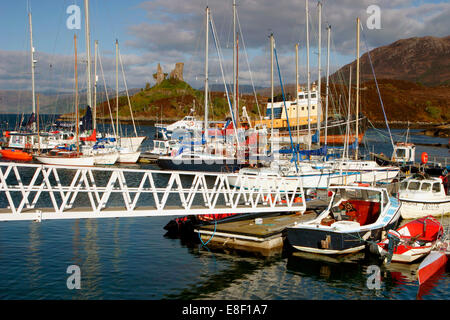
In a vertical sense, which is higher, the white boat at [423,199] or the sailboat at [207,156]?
the sailboat at [207,156]

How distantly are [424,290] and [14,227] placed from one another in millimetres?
21562

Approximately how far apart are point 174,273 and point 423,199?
16407 mm

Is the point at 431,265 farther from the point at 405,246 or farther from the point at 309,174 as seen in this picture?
the point at 309,174

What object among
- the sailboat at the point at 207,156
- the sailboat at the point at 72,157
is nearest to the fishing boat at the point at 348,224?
the sailboat at the point at 207,156

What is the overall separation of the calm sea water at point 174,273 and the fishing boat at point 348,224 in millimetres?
750

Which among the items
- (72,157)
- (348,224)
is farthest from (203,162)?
(348,224)

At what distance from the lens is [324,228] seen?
19422 mm

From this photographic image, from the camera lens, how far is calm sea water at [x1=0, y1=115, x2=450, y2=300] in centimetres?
1597

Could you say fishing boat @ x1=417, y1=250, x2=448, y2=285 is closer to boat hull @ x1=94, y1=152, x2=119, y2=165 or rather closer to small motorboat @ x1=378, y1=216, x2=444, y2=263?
small motorboat @ x1=378, y1=216, x2=444, y2=263

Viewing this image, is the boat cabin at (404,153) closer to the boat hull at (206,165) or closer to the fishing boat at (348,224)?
the boat hull at (206,165)

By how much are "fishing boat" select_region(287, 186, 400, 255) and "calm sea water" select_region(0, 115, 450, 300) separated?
0.75m

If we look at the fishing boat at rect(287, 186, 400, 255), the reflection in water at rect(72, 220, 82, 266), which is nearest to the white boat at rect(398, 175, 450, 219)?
the fishing boat at rect(287, 186, 400, 255)

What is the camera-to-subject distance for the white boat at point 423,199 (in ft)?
85.4
